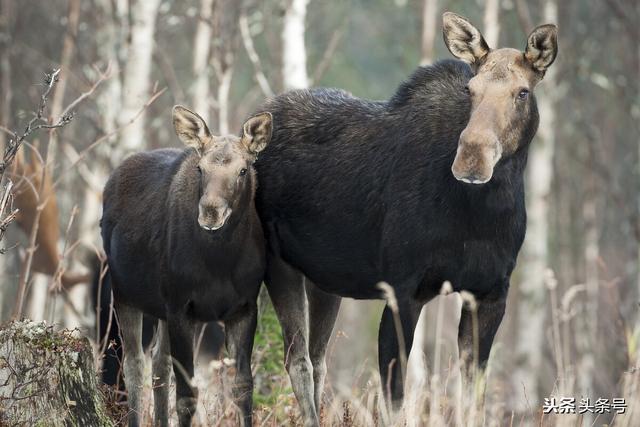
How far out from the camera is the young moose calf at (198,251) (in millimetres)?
7090

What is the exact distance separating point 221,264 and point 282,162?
3.35 feet

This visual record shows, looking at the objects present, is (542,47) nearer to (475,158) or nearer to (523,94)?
(523,94)

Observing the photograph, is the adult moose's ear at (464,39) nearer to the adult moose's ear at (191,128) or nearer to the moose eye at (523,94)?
the moose eye at (523,94)

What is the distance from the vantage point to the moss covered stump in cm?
588

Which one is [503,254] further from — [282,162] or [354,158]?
[282,162]

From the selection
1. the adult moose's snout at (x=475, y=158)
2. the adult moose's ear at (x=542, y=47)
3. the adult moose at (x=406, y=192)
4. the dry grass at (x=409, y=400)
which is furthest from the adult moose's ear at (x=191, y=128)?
the adult moose's ear at (x=542, y=47)

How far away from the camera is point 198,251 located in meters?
7.14

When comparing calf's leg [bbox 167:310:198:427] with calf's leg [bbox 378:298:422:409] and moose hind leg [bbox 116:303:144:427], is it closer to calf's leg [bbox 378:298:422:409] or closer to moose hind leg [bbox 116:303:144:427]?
moose hind leg [bbox 116:303:144:427]

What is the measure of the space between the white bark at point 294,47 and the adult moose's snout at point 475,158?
16.8 feet

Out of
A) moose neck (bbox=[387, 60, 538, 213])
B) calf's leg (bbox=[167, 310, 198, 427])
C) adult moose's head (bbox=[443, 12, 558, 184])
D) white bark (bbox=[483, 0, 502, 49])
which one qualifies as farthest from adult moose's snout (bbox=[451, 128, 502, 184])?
white bark (bbox=[483, 0, 502, 49])

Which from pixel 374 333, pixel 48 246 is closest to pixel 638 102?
pixel 374 333

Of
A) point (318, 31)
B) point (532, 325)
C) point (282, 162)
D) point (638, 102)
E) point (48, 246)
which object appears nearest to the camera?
point (282, 162)

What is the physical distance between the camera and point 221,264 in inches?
280

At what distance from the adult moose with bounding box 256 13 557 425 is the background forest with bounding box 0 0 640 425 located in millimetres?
383
